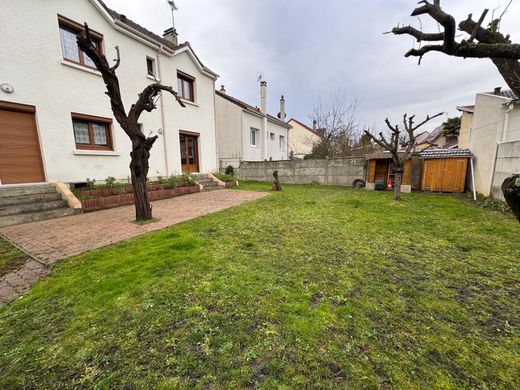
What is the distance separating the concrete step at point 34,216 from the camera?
5234 millimetres

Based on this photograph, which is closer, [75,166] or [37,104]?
[37,104]

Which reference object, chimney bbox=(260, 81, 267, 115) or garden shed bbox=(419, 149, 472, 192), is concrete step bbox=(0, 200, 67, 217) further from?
chimney bbox=(260, 81, 267, 115)

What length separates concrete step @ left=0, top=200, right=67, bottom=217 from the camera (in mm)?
5416

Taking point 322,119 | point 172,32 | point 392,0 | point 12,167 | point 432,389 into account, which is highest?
point 172,32

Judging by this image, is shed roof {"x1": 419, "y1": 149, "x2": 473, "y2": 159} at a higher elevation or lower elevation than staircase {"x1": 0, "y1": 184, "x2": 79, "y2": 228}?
higher

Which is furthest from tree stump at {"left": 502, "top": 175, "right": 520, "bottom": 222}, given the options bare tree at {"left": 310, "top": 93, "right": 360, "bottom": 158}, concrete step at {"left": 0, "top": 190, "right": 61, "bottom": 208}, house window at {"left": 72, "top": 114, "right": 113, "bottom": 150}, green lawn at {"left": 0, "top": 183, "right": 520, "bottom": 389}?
bare tree at {"left": 310, "top": 93, "right": 360, "bottom": 158}

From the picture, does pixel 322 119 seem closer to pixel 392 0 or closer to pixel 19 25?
pixel 392 0

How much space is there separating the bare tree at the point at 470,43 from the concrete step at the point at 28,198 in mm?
8709

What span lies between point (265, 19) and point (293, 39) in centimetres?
257

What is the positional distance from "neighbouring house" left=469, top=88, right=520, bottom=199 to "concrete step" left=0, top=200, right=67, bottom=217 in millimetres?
13166

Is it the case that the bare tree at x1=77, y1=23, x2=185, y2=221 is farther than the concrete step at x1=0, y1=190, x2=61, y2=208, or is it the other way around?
the concrete step at x1=0, y1=190, x2=61, y2=208

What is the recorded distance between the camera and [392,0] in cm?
320

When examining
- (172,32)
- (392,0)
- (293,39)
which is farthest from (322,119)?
(392,0)

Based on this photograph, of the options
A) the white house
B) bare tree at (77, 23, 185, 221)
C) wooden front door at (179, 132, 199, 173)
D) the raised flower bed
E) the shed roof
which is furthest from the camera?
wooden front door at (179, 132, 199, 173)
